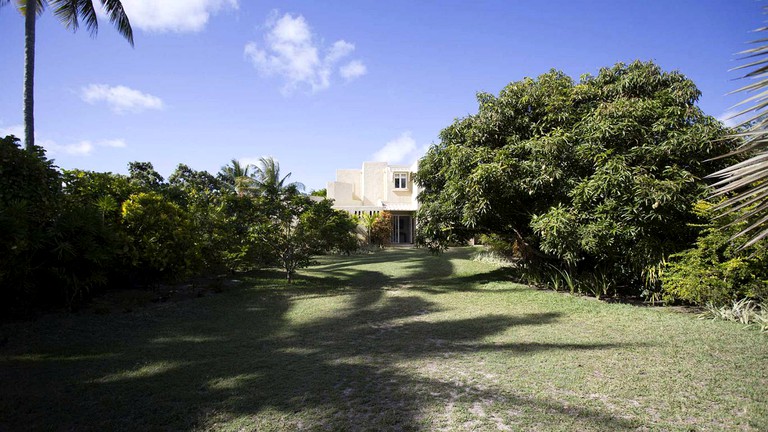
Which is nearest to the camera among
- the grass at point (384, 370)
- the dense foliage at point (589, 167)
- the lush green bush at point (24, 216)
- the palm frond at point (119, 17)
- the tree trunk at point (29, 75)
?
the grass at point (384, 370)

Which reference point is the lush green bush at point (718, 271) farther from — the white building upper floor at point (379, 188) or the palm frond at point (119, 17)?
the white building upper floor at point (379, 188)

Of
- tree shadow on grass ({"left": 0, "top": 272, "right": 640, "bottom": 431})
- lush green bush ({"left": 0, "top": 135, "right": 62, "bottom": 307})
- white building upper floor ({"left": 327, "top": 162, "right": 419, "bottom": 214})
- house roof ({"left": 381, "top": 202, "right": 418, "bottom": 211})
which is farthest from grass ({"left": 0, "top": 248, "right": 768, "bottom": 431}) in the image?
white building upper floor ({"left": 327, "top": 162, "right": 419, "bottom": 214})

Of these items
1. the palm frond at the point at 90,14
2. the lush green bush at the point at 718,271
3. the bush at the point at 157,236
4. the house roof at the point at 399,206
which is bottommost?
the lush green bush at the point at 718,271

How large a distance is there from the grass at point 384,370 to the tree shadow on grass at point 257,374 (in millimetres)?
18

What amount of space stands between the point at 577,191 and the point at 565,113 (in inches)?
89.5

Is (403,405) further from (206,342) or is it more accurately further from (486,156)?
(486,156)

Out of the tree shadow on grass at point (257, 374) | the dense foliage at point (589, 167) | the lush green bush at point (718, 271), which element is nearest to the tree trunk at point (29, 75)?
the tree shadow on grass at point (257, 374)

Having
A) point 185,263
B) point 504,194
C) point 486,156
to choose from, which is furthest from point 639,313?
point 185,263

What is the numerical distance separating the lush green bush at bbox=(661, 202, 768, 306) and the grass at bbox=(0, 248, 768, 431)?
51 cm

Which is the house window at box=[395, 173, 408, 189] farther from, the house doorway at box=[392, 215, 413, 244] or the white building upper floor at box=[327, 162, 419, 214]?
the house doorway at box=[392, 215, 413, 244]

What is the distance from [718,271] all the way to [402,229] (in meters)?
24.5

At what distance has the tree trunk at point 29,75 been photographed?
10547mm

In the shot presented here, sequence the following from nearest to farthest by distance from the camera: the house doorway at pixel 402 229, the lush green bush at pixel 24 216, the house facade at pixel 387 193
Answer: the lush green bush at pixel 24 216 < the house doorway at pixel 402 229 < the house facade at pixel 387 193

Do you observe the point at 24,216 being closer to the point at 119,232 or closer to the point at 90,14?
the point at 119,232
